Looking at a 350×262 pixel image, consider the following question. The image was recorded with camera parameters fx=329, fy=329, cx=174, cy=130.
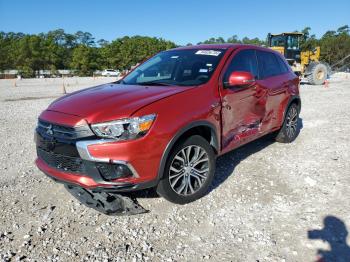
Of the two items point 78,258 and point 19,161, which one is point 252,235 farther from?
point 19,161

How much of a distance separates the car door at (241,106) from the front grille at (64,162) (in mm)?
1847

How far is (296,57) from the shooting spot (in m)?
19.9

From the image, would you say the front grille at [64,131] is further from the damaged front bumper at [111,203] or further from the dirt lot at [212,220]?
the dirt lot at [212,220]

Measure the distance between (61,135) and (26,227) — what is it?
1058 mm

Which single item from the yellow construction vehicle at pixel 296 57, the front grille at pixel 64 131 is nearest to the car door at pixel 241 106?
the front grille at pixel 64 131

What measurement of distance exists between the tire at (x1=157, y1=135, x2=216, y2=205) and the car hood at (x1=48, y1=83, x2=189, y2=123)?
24.5 inches

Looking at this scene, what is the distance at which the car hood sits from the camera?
3273 mm

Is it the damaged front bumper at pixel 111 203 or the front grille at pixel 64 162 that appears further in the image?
the damaged front bumper at pixel 111 203

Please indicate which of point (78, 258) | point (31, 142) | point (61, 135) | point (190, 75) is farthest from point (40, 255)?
point (31, 142)

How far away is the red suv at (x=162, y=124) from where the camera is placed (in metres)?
3.23

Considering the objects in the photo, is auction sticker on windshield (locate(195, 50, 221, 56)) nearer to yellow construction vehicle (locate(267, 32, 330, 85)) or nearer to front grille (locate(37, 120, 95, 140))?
front grille (locate(37, 120, 95, 140))

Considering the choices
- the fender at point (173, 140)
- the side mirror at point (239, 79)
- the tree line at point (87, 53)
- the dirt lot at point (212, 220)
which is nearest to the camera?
the dirt lot at point (212, 220)

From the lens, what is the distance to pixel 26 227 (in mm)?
3477

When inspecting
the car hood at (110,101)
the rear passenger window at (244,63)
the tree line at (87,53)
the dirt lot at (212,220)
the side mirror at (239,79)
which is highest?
the tree line at (87,53)
